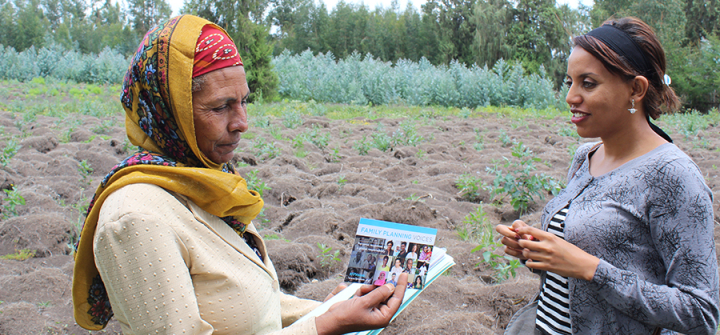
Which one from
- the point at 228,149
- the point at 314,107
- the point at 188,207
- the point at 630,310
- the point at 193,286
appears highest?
the point at 228,149

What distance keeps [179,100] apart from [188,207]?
0.99 feet

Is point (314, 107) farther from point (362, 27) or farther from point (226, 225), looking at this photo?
point (362, 27)

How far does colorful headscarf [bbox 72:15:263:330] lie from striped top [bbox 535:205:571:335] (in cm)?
106

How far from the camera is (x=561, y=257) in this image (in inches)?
58.4

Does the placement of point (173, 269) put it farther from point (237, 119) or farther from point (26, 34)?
point (26, 34)

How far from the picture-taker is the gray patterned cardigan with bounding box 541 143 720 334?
55.4 inches

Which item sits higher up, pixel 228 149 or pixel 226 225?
pixel 228 149

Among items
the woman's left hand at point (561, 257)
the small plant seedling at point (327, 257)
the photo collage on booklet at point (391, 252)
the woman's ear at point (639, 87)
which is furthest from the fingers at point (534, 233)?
the small plant seedling at point (327, 257)

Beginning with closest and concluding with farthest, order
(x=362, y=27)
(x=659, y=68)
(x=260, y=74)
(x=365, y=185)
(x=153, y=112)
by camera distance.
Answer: (x=153, y=112)
(x=659, y=68)
(x=365, y=185)
(x=260, y=74)
(x=362, y=27)

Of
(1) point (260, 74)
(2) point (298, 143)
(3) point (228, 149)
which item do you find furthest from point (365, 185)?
(1) point (260, 74)

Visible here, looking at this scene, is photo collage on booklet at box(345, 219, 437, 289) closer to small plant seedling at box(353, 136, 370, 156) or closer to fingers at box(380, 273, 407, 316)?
fingers at box(380, 273, 407, 316)

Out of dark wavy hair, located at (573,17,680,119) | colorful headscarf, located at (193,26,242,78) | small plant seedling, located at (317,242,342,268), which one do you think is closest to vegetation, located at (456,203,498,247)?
small plant seedling, located at (317,242,342,268)

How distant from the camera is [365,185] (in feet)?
16.5

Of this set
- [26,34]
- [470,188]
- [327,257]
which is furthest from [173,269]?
[26,34]
